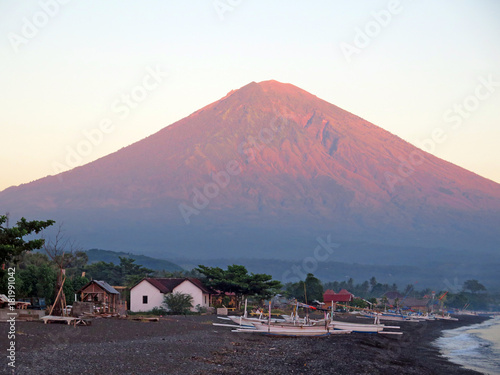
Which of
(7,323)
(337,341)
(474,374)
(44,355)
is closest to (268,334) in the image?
(337,341)

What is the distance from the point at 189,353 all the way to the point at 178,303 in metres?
31.0

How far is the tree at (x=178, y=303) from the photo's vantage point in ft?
189

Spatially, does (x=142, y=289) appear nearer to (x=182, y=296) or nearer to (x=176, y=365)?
(x=182, y=296)

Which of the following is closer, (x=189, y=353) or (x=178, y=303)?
(x=189, y=353)

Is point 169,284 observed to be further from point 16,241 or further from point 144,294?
point 16,241

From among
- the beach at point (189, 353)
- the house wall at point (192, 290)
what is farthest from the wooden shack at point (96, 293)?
the house wall at point (192, 290)

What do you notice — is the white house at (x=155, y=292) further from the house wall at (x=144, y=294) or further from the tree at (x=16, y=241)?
the tree at (x=16, y=241)

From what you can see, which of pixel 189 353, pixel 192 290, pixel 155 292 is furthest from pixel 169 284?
pixel 189 353

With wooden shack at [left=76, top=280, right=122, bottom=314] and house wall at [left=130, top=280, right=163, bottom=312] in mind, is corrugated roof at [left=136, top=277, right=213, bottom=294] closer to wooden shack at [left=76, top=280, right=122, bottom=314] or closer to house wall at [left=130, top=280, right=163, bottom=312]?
house wall at [left=130, top=280, right=163, bottom=312]

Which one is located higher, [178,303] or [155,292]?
[155,292]

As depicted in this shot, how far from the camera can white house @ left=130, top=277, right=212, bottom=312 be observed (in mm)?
60500

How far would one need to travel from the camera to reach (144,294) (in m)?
60.9

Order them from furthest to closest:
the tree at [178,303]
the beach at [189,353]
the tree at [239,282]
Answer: the tree at [239,282]
the tree at [178,303]
the beach at [189,353]

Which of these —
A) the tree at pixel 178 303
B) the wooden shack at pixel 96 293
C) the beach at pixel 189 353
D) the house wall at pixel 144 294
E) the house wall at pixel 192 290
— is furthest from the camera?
the house wall at pixel 192 290
